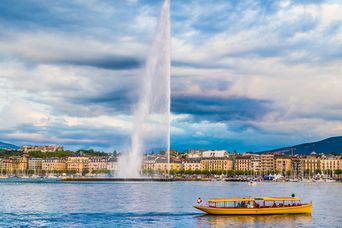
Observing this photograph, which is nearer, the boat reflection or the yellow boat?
the boat reflection

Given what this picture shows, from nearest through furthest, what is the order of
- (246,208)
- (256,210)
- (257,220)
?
(257,220) < (246,208) < (256,210)

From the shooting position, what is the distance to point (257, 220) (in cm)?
4491

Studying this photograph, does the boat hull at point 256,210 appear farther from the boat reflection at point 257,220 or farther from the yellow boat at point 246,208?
the boat reflection at point 257,220

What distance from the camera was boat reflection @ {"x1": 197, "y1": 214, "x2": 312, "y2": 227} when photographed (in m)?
42.5

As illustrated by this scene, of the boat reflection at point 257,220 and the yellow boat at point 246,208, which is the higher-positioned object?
the yellow boat at point 246,208

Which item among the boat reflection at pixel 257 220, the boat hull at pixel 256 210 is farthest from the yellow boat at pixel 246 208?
the boat reflection at pixel 257 220

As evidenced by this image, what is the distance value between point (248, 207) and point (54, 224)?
16.0 meters

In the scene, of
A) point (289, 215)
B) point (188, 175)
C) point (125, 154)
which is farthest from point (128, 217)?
point (188, 175)

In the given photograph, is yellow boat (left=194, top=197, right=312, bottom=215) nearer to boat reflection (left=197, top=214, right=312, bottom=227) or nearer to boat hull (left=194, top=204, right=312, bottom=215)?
boat hull (left=194, top=204, right=312, bottom=215)

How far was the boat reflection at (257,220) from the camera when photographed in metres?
42.5

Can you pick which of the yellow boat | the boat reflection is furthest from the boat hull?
the boat reflection

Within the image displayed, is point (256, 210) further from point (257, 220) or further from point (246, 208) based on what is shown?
point (257, 220)

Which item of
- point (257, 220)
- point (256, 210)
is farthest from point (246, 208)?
point (257, 220)

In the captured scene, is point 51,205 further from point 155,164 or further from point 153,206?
point 155,164
